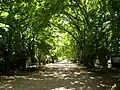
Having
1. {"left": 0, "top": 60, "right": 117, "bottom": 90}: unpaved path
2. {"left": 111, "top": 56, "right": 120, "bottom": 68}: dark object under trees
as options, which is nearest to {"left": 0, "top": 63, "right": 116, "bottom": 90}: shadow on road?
{"left": 0, "top": 60, "right": 117, "bottom": 90}: unpaved path

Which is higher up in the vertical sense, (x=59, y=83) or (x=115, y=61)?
(x=115, y=61)

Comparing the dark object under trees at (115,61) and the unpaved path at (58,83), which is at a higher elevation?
the dark object under trees at (115,61)

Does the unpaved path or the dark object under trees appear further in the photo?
the dark object under trees

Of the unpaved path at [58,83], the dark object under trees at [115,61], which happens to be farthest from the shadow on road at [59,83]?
the dark object under trees at [115,61]

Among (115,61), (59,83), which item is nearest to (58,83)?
(59,83)

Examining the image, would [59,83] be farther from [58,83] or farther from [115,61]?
[115,61]

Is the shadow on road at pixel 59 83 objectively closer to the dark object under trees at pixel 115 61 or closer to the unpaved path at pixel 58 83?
the unpaved path at pixel 58 83

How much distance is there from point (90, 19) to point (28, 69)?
8.90 m

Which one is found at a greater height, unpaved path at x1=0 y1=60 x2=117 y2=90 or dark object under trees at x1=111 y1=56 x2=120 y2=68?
dark object under trees at x1=111 y1=56 x2=120 y2=68

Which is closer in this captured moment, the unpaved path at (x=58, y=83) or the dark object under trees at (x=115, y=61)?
the unpaved path at (x=58, y=83)

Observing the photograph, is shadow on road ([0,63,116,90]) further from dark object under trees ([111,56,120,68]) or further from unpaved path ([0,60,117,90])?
dark object under trees ([111,56,120,68])

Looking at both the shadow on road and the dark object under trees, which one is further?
the dark object under trees

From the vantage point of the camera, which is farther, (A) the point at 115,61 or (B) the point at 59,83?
(A) the point at 115,61

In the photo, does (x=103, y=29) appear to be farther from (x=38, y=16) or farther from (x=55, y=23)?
(x=55, y=23)
